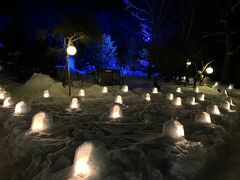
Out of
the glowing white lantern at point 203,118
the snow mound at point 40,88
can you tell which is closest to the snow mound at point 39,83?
the snow mound at point 40,88

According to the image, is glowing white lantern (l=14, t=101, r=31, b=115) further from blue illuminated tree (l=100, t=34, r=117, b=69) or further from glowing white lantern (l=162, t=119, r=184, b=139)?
blue illuminated tree (l=100, t=34, r=117, b=69)

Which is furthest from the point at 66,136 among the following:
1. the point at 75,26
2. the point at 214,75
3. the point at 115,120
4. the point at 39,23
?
the point at 39,23

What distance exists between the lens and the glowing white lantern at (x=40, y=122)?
7.42 m

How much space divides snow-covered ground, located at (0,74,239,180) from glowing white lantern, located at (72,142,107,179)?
2cm

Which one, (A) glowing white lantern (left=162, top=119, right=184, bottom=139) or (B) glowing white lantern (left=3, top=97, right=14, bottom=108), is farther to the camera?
(B) glowing white lantern (left=3, top=97, right=14, bottom=108)

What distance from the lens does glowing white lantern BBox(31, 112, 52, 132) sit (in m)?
7.42

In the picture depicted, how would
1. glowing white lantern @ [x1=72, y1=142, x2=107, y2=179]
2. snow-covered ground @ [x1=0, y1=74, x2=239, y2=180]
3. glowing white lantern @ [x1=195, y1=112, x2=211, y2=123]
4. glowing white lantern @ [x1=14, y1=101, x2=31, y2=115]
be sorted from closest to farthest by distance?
glowing white lantern @ [x1=72, y1=142, x2=107, y2=179] → snow-covered ground @ [x1=0, y1=74, x2=239, y2=180] → glowing white lantern @ [x1=195, y1=112, x2=211, y2=123] → glowing white lantern @ [x1=14, y1=101, x2=31, y2=115]

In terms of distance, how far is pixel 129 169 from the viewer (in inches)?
200

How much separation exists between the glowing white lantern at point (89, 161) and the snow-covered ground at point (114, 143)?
20 millimetres

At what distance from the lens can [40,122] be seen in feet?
24.7

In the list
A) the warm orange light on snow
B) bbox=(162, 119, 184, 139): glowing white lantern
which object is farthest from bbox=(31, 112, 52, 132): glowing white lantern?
bbox=(162, 119, 184, 139): glowing white lantern

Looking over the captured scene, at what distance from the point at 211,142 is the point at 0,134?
5515mm

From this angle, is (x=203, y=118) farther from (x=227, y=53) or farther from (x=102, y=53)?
(x=102, y=53)

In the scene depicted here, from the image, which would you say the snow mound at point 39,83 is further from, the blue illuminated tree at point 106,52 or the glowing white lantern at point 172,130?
the blue illuminated tree at point 106,52
